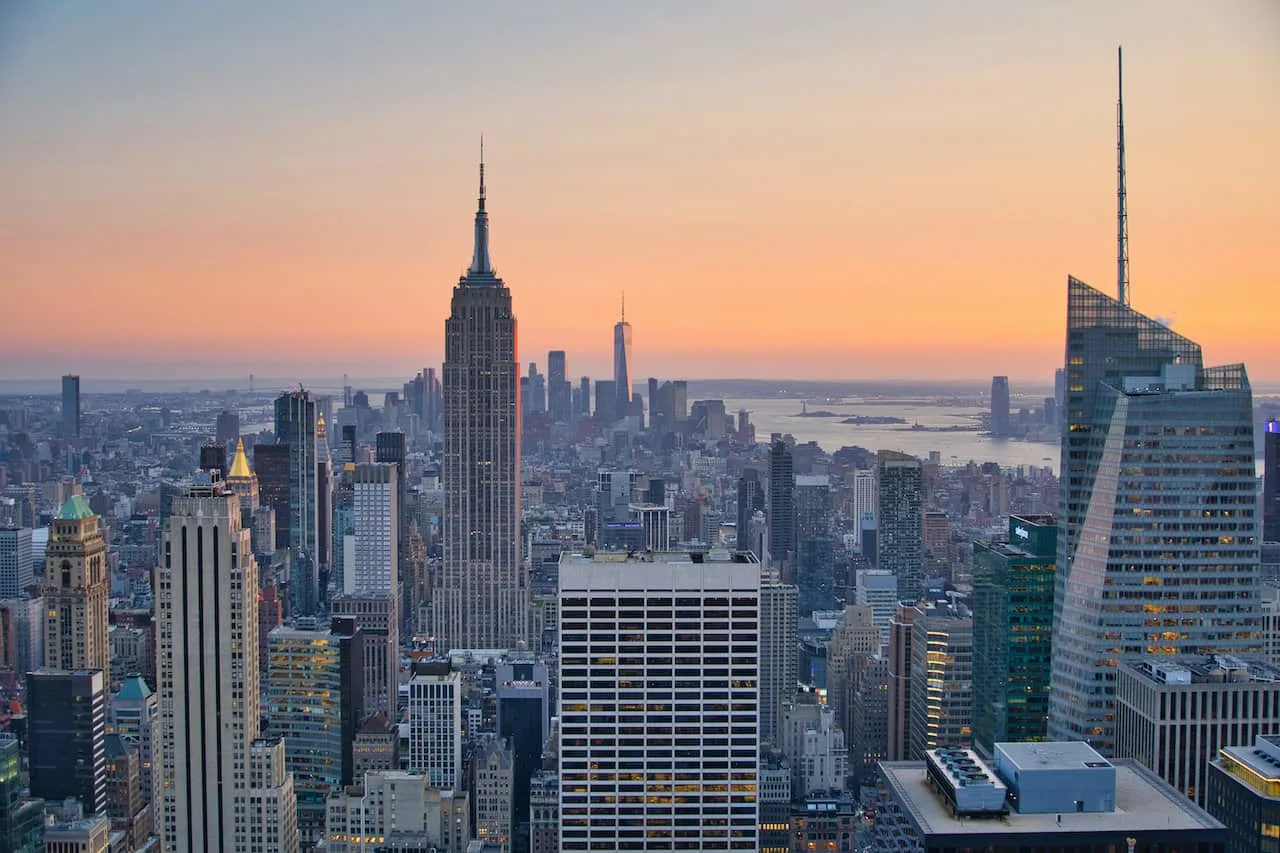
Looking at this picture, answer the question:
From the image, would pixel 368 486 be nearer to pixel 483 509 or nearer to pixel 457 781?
pixel 483 509

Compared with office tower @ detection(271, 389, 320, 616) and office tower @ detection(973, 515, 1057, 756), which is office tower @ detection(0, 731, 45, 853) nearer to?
office tower @ detection(271, 389, 320, 616)

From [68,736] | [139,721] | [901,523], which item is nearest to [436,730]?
[139,721]

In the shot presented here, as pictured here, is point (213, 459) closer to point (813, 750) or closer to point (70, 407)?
point (70, 407)

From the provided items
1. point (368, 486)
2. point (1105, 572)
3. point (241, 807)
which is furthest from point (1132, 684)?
point (368, 486)

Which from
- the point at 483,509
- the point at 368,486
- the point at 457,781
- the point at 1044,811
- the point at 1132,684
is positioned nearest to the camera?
the point at 1044,811

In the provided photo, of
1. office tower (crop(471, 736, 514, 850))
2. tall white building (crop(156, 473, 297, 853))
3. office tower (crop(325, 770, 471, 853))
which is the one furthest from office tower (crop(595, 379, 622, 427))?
tall white building (crop(156, 473, 297, 853))

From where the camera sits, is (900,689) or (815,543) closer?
(900,689)
